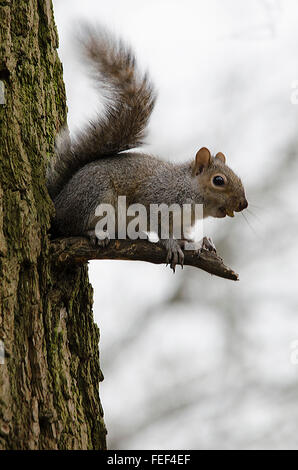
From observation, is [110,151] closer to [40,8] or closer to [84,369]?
→ [40,8]

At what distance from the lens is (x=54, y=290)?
1863mm

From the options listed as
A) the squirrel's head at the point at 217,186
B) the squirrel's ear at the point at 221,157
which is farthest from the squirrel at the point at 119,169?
the squirrel's ear at the point at 221,157

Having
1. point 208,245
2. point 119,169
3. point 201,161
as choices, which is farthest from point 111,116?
point 208,245

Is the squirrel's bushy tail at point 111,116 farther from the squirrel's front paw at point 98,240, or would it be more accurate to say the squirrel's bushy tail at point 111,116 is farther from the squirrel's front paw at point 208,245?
the squirrel's front paw at point 208,245

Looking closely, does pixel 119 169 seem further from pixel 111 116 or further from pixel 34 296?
pixel 34 296

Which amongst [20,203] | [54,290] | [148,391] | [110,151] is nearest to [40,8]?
[110,151]

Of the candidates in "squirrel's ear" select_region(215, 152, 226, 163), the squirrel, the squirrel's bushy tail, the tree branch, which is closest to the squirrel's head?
the squirrel

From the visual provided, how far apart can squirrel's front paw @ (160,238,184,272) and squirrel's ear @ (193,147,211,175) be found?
2.01 ft

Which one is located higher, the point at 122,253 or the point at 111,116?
the point at 111,116

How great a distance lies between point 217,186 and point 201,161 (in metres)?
0.15

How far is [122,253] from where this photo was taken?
6.32ft

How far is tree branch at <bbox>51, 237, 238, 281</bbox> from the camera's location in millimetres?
1877

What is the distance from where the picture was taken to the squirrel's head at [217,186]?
2580 millimetres

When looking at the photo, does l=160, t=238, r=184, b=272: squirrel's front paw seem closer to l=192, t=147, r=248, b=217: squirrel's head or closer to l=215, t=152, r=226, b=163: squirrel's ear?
l=192, t=147, r=248, b=217: squirrel's head
